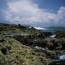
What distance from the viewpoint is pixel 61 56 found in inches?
613

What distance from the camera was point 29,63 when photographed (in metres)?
11.3

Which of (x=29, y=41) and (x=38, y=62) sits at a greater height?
(x=29, y=41)

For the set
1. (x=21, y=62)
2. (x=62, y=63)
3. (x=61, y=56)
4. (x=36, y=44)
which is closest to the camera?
(x=21, y=62)

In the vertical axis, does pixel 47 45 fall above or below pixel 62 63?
above

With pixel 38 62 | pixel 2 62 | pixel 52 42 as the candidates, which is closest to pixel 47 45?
pixel 52 42

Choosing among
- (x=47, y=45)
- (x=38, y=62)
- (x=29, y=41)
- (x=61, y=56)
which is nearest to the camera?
(x=38, y=62)

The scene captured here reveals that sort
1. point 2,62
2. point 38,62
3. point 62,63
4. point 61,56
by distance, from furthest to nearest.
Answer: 1. point 61,56
2. point 62,63
3. point 38,62
4. point 2,62

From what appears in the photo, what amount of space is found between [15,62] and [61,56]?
806 centimetres

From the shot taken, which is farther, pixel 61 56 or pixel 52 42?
pixel 52 42

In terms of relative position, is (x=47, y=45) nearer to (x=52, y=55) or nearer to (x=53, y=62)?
(x=52, y=55)

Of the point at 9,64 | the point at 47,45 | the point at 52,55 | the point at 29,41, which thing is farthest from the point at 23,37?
the point at 9,64

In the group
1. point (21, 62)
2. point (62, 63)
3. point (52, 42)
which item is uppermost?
point (52, 42)

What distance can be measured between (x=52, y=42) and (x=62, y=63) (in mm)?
7881

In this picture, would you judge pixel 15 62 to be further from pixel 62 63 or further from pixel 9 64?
pixel 62 63
